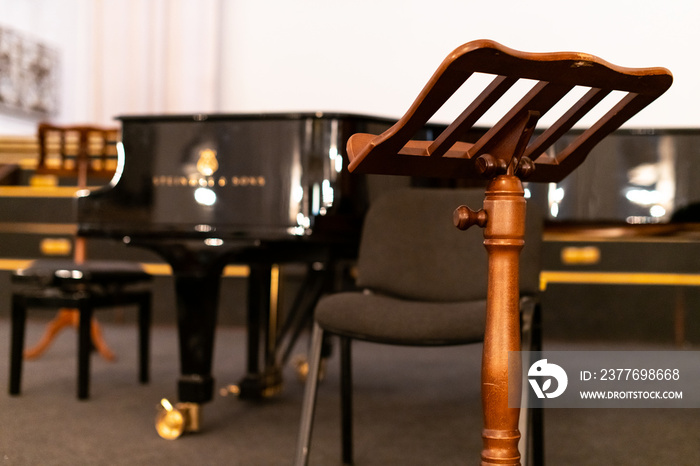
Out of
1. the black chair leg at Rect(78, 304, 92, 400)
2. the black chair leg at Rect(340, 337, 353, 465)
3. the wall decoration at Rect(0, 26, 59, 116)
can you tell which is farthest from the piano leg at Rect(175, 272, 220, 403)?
the wall decoration at Rect(0, 26, 59, 116)

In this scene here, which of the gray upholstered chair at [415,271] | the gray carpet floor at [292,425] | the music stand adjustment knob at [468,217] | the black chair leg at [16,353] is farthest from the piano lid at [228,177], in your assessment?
the music stand adjustment knob at [468,217]

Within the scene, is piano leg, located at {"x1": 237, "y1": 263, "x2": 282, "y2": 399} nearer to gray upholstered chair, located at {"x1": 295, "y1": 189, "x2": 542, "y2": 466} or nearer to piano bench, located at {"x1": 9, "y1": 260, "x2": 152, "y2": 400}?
piano bench, located at {"x1": 9, "y1": 260, "x2": 152, "y2": 400}

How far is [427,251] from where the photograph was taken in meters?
1.91

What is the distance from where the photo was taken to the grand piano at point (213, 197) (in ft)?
7.03

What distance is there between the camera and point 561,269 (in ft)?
Result: 14.4

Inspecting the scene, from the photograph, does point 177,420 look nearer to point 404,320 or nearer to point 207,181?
point 207,181

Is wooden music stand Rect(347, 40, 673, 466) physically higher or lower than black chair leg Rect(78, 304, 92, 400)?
higher

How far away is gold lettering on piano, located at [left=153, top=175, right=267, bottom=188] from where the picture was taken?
7.17 feet

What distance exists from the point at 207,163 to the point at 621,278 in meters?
2.97

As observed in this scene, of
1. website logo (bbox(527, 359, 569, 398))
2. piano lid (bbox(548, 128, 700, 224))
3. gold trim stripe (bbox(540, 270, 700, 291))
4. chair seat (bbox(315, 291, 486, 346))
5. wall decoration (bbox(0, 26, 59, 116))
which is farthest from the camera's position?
wall decoration (bbox(0, 26, 59, 116))

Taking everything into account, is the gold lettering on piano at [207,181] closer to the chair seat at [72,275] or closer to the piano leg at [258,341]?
the piano leg at [258,341]

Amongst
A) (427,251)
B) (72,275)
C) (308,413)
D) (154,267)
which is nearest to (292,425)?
(308,413)

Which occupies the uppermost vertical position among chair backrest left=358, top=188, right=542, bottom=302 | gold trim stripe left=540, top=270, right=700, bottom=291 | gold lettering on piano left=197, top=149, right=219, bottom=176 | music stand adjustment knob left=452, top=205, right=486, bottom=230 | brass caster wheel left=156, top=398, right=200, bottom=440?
gold lettering on piano left=197, top=149, right=219, bottom=176

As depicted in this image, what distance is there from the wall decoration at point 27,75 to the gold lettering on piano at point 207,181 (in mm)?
3610
